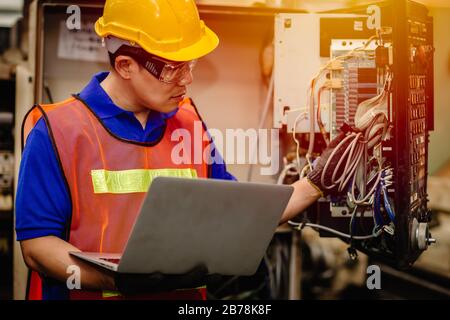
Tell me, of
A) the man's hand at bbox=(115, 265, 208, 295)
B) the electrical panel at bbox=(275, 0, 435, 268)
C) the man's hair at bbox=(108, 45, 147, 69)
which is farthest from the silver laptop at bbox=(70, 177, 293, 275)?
the man's hair at bbox=(108, 45, 147, 69)

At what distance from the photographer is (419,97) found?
2115mm

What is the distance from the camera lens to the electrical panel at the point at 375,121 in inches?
76.9

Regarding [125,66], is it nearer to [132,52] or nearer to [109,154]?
[132,52]

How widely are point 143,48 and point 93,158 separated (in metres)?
0.35

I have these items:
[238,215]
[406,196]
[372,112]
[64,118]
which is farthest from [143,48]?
[406,196]

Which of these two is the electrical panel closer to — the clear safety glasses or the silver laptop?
the silver laptop

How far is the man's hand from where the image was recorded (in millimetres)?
1759

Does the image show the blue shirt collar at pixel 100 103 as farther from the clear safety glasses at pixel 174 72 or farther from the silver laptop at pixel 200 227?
the silver laptop at pixel 200 227

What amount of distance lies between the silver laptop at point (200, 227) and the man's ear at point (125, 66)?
0.52 meters

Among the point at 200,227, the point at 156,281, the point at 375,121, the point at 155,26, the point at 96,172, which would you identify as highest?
the point at 155,26

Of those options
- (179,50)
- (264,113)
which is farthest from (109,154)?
(264,113)

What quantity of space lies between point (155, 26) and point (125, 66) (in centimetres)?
15

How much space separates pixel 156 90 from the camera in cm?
196
